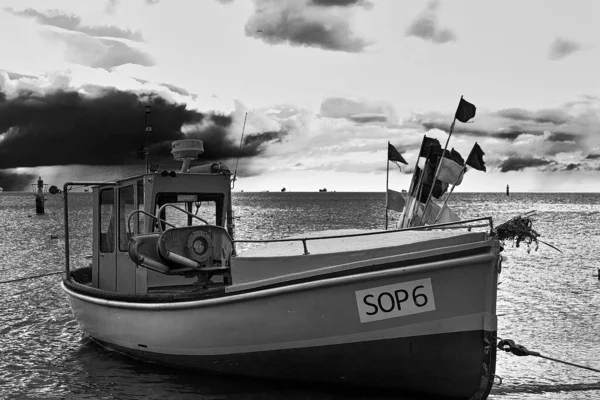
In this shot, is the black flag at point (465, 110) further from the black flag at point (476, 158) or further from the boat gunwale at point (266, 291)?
the boat gunwale at point (266, 291)

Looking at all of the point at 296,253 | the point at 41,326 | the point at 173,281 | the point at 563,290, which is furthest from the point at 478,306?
the point at 563,290

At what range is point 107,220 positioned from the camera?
10.4 meters

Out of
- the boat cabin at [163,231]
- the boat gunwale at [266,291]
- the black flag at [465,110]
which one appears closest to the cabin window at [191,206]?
the boat cabin at [163,231]

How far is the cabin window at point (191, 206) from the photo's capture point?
9.64 m

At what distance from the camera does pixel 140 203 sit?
9.75 m

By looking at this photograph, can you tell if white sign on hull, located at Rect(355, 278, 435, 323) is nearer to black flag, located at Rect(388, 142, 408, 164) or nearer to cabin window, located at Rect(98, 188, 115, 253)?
cabin window, located at Rect(98, 188, 115, 253)

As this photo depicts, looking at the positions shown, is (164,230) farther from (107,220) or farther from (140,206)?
(107,220)

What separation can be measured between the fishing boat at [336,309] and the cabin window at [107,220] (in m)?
1.41

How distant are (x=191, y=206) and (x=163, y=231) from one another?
1.12 meters

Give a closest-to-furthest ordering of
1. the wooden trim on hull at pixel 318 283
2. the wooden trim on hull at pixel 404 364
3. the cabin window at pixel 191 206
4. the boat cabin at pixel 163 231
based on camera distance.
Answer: the wooden trim on hull at pixel 318 283 < the wooden trim on hull at pixel 404 364 < the boat cabin at pixel 163 231 < the cabin window at pixel 191 206

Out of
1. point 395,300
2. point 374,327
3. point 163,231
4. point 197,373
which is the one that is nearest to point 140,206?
point 163,231

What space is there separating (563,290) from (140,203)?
14.7 meters

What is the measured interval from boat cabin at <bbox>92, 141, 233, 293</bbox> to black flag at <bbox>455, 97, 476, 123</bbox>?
15.2 ft

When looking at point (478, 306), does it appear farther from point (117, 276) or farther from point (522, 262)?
point (522, 262)
